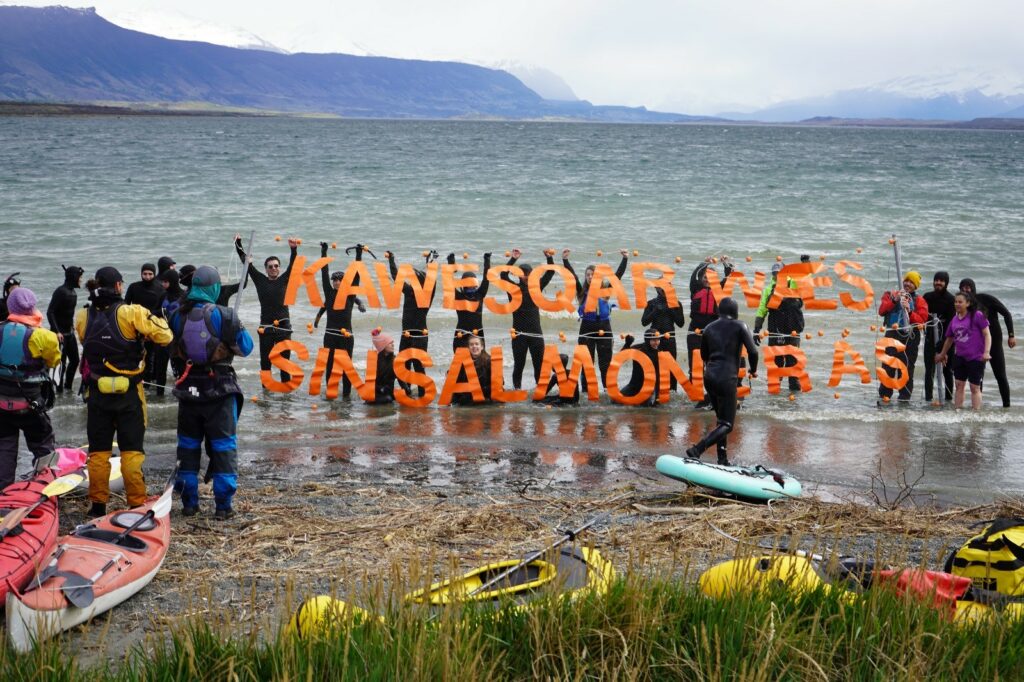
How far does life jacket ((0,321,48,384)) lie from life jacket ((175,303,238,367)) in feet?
4.18

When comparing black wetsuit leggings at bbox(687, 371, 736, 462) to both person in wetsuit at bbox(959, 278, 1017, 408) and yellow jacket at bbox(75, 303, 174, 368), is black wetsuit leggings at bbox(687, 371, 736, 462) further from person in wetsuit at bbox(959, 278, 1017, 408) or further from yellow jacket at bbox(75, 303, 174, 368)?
yellow jacket at bbox(75, 303, 174, 368)

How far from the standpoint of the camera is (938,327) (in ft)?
49.6

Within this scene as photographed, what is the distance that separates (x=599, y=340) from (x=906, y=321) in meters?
4.45

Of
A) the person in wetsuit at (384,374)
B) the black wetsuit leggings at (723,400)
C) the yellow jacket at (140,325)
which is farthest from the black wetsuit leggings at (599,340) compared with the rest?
the yellow jacket at (140,325)

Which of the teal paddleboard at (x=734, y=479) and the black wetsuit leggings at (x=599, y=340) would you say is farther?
the black wetsuit leggings at (x=599, y=340)

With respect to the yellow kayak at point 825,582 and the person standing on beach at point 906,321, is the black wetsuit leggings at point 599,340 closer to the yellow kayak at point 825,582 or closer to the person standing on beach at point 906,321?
the person standing on beach at point 906,321

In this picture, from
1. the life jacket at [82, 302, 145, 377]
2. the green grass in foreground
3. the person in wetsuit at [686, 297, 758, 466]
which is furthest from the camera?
the person in wetsuit at [686, 297, 758, 466]

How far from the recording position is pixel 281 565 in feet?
25.9

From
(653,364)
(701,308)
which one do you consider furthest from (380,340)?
(701,308)

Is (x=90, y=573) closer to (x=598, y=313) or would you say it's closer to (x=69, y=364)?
(x=69, y=364)

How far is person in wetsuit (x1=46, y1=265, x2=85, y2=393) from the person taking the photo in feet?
47.5

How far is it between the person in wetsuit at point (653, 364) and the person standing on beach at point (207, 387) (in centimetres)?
703

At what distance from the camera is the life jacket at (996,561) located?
623 centimetres

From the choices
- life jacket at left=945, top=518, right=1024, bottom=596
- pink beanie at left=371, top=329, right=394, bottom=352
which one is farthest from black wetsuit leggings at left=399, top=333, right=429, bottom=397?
life jacket at left=945, top=518, right=1024, bottom=596
